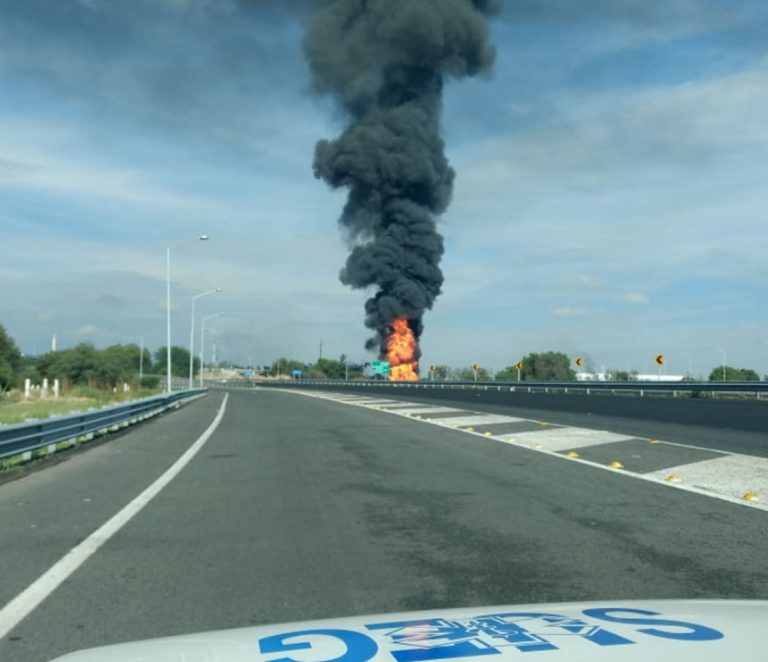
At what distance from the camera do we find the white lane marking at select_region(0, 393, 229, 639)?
19.4ft

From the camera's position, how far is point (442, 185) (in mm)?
82875

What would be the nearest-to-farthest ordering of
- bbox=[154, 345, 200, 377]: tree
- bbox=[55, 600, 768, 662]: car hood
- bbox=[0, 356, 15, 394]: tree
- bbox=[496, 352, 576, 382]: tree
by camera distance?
bbox=[55, 600, 768, 662]: car hood
bbox=[0, 356, 15, 394]: tree
bbox=[496, 352, 576, 382]: tree
bbox=[154, 345, 200, 377]: tree

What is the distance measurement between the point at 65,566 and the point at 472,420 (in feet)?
64.7

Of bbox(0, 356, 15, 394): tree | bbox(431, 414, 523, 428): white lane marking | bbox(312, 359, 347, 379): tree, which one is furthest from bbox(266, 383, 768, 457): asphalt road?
bbox(312, 359, 347, 379): tree

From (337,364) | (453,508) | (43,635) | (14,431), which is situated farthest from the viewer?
(337,364)

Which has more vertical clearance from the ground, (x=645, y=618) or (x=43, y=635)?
(x=645, y=618)

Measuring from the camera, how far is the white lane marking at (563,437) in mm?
17891

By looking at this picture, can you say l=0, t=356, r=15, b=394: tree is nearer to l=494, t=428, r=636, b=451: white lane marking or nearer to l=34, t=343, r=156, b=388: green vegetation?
l=34, t=343, r=156, b=388: green vegetation

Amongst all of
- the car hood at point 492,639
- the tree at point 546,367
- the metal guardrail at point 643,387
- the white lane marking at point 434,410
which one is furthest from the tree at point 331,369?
the car hood at point 492,639

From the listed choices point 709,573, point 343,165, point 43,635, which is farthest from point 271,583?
point 343,165

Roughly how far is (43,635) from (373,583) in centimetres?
226

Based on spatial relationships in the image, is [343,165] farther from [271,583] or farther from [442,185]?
[271,583]

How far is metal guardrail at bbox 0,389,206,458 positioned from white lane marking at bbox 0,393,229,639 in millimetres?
2993

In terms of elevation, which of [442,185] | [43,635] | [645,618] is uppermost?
[442,185]
